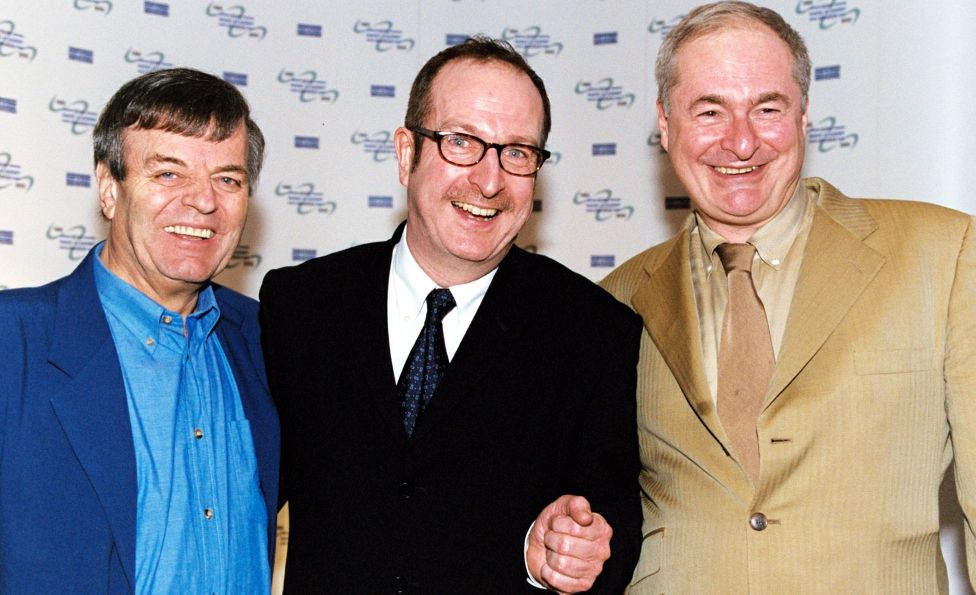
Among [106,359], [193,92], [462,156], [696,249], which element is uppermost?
[193,92]

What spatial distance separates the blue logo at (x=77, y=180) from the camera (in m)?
4.64

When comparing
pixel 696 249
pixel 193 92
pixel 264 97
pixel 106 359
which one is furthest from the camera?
pixel 264 97

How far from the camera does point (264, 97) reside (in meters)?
5.18

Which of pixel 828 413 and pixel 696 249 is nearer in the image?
pixel 828 413

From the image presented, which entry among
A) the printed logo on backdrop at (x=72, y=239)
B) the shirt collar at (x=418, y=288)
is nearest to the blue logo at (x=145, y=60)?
the printed logo on backdrop at (x=72, y=239)

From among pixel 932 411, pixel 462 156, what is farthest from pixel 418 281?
pixel 932 411

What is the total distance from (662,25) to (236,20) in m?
2.24

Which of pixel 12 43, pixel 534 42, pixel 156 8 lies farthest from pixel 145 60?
pixel 534 42

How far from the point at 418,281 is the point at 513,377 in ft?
1.29

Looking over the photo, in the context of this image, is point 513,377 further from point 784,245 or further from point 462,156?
point 784,245

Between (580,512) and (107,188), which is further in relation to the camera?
(107,188)

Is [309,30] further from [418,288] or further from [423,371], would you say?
[423,371]

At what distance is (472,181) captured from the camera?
107 inches

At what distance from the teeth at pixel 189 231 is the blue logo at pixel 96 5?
264 cm
